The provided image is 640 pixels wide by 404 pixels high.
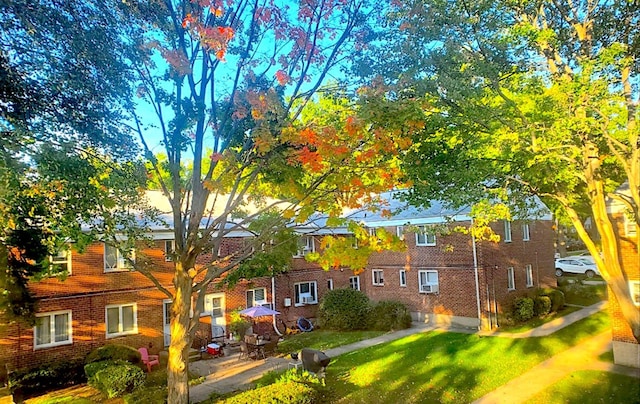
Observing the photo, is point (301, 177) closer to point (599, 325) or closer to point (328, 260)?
point (328, 260)

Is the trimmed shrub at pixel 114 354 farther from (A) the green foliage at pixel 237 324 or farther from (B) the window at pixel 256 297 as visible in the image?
(B) the window at pixel 256 297

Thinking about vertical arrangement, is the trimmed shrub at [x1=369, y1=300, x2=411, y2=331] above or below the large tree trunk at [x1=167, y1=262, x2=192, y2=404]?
below

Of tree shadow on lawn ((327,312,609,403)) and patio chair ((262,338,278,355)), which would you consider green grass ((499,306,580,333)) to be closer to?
tree shadow on lawn ((327,312,609,403))

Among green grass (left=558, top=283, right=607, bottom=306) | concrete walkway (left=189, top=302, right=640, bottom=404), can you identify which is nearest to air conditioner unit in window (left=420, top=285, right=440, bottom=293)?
concrete walkway (left=189, top=302, right=640, bottom=404)

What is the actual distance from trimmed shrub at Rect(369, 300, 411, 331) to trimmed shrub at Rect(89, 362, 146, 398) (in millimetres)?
11375

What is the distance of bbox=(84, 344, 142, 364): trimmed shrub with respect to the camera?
14.2 metres

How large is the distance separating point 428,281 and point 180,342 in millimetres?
15869

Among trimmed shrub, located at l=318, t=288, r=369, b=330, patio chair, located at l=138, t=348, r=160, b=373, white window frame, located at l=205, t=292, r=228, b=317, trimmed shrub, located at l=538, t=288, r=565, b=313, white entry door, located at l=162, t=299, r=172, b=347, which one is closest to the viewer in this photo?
patio chair, located at l=138, t=348, r=160, b=373

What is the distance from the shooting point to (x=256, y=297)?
2045cm

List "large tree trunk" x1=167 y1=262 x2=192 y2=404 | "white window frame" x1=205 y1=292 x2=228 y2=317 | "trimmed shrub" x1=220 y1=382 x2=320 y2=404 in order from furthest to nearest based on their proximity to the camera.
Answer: "white window frame" x1=205 y1=292 x2=228 y2=317 < "trimmed shrub" x1=220 y1=382 x2=320 y2=404 < "large tree trunk" x1=167 y1=262 x2=192 y2=404

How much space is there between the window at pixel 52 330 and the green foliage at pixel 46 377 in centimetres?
79

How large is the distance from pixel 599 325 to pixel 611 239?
9926 millimetres

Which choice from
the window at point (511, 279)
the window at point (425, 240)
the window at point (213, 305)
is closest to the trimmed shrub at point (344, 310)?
the window at point (425, 240)

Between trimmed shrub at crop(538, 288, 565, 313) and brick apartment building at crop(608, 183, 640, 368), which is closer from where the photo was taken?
brick apartment building at crop(608, 183, 640, 368)
